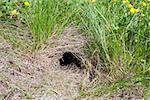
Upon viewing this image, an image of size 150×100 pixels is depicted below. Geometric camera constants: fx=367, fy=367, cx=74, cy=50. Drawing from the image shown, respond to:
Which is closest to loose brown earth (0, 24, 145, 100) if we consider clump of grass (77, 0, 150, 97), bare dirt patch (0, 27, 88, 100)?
bare dirt patch (0, 27, 88, 100)

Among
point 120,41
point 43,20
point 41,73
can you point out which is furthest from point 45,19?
point 120,41

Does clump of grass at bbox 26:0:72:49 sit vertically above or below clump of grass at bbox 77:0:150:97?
above

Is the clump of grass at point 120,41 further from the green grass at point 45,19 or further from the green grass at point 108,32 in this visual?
the green grass at point 45,19

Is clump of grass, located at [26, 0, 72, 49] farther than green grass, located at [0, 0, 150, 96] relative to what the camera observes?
Yes

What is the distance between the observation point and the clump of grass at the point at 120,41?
2.64m

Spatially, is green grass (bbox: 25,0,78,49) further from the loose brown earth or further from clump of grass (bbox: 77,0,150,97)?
clump of grass (bbox: 77,0,150,97)

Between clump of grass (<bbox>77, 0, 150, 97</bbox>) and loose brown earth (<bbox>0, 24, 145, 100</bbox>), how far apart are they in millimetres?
157

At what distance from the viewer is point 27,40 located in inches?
113

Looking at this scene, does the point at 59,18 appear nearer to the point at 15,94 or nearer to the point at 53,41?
the point at 53,41

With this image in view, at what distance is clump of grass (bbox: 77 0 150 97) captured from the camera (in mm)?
2643

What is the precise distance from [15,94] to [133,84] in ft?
2.68

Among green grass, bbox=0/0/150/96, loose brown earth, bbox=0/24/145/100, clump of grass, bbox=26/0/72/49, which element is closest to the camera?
loose brown earth, bbox=0/24/145/100

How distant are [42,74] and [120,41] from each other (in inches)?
24.5

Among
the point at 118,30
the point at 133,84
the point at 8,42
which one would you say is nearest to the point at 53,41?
the point at 8,42
